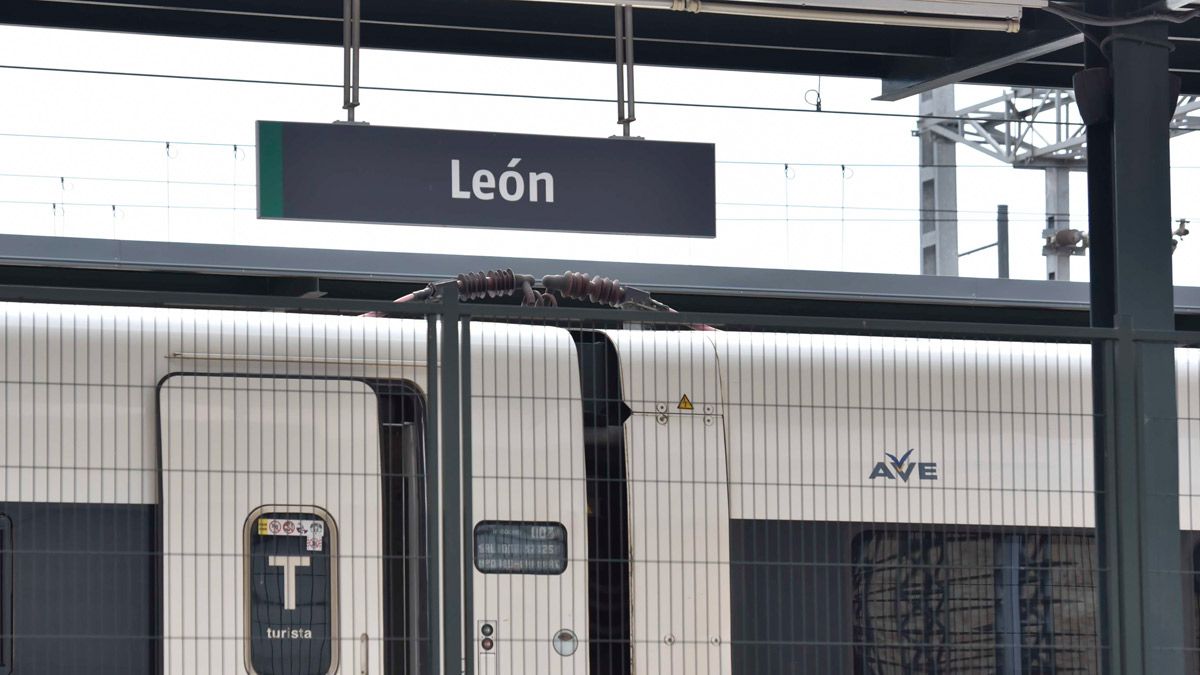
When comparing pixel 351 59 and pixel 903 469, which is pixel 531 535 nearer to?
pixel 903 469

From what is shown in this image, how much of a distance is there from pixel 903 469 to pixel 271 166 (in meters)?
3.38

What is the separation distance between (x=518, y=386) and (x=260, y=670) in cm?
181

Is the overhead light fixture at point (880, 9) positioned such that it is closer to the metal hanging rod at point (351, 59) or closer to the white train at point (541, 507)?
the metal hanging rod at point (351, 59)

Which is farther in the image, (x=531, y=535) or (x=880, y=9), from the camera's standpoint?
(x=531, y=535)

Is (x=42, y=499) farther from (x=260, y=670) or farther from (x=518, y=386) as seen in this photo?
(x=518, y=386)

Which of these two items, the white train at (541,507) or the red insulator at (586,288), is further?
the red insulator at (586,288)

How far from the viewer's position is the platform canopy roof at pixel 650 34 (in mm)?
9648

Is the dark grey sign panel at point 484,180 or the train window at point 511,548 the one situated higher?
the dark grey sign panel at point 484,180

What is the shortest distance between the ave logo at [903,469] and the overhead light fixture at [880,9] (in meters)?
2.09

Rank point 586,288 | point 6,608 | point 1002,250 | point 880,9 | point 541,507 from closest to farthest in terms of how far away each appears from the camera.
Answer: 1. point 6,608
2. point 880,9
3. point 541,507
4. point 586,288
5. point 1002,250

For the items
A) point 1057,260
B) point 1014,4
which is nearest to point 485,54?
point 1014,4

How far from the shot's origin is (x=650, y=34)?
399 inches

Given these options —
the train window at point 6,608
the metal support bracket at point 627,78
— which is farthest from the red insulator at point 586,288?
the train window at point 6,608

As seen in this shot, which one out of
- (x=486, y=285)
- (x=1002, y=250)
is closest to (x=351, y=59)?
(x=486, y=285)
